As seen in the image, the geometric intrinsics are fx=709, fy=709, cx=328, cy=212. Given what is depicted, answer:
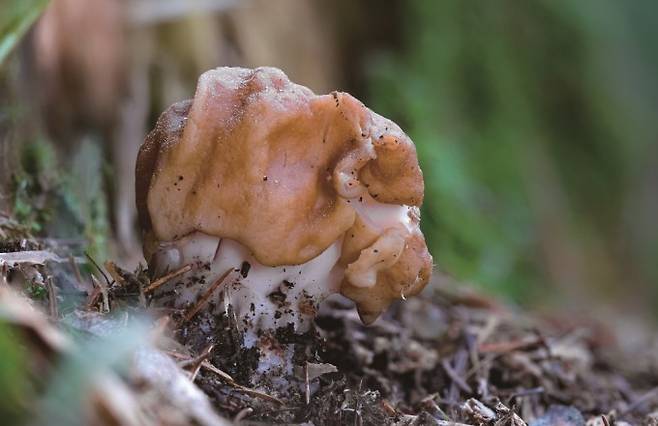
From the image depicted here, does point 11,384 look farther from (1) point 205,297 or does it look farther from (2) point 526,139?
(2) point 526,139

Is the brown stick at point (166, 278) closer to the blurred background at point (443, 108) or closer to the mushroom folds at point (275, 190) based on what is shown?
the mushroom folds at point (275, 190)

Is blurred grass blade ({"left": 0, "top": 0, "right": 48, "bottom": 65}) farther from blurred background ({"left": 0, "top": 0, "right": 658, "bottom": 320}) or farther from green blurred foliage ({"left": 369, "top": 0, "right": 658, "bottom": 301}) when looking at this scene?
green blurred foliage ({"left": 369, "top": 0, "right": 658, "bottom": 301})

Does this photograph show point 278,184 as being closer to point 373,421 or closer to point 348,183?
point 348,183

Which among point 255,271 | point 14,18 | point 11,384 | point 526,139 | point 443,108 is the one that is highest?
point 526,139

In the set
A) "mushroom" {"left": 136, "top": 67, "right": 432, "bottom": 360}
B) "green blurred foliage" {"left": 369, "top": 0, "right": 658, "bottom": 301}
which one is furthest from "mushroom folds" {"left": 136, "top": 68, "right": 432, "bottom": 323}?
"green blurred foliage" {"left": 369, "top": 0, "right": 658, "bottom": 301}

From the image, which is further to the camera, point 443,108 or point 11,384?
point 443,108

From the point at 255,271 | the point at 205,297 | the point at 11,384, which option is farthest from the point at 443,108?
the point at 11,384
